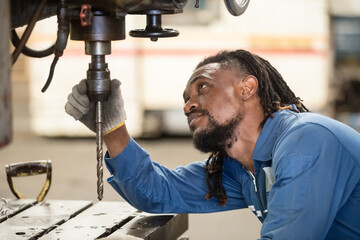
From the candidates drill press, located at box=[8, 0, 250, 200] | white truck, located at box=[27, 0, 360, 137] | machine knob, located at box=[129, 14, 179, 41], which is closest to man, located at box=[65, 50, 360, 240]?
drill press, located at box=[8, 0, 250, 200]

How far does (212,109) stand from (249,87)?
0.52ft


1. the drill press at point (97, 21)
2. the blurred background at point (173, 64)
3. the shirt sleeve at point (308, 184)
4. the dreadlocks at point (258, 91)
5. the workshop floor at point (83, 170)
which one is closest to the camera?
the drill press at point (97, 21)

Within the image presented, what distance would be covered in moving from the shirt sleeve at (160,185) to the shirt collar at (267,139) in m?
0.29

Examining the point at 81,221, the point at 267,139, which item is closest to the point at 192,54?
the point at 267,139

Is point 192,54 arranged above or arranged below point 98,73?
below

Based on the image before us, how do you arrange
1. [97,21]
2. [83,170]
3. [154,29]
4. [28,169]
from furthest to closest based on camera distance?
[83,170] < [28,169] < [154,29] < [97,21]

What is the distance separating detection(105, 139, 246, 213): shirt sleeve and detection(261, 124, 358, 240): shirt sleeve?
1.60ft

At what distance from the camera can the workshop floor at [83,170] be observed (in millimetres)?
4379

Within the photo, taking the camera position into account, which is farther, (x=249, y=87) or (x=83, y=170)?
(x=83, y=170)

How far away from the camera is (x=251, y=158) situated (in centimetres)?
216

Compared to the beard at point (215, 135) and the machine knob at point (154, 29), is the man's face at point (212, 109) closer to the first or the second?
the beard at point (215, 135)

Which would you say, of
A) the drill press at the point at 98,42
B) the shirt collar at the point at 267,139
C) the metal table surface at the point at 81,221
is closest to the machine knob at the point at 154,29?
the drill press at the point at 98,42

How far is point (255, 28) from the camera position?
628 cm

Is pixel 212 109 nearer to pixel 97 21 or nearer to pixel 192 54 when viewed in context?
pixel 97 21
